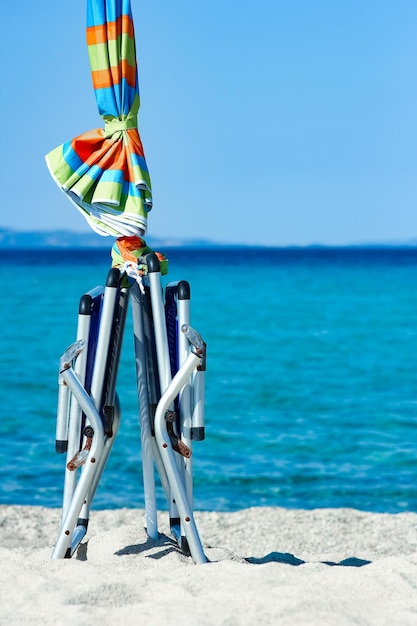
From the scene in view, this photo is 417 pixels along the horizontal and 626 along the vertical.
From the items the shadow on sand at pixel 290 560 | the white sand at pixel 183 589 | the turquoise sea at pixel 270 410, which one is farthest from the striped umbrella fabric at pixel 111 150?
the turquoise sea at pixel 270 410

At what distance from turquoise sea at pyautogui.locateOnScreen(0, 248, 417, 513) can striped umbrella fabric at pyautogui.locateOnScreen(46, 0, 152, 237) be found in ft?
13.3

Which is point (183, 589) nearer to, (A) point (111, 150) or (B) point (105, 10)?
(A) point (111, 150)

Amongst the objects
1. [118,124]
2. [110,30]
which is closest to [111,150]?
[118,124]

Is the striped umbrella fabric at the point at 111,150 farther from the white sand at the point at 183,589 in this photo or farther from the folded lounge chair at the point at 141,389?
the white sand at the point at 183,589

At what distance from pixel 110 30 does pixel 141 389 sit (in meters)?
1.63

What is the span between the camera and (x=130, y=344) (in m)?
21.3

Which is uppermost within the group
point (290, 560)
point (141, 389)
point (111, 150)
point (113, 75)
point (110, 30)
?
point (110, 30)

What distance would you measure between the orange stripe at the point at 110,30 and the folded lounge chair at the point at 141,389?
99 centimetres

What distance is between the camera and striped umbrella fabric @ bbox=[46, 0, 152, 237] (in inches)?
181

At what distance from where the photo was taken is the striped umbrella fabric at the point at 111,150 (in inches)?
181

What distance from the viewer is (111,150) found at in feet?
15.4

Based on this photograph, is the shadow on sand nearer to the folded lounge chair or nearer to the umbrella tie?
the folded lounge chair

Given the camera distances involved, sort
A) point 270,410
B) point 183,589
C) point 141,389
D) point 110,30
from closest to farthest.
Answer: point 183,589
point 110,30
point 141,389
point 270,410

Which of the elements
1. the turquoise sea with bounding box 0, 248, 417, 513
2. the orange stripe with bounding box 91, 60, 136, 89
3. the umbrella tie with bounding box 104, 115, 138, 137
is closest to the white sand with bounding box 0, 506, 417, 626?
the umbrella tie with bounding box 104, 115, 138, 137
